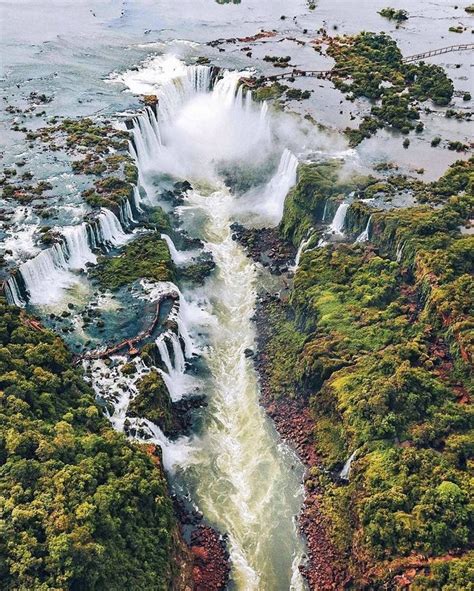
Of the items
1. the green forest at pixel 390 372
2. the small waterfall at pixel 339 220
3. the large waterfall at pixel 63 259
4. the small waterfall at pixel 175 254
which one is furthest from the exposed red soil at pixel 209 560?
the small waterfall at pixel 339 220

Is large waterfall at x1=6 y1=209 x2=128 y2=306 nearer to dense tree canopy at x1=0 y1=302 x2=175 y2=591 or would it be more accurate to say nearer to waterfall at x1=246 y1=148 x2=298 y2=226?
dense tree canopy at x1=0 y1=302 x2=175 y2=591

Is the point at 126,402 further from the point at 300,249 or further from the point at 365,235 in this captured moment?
the point at 365,235

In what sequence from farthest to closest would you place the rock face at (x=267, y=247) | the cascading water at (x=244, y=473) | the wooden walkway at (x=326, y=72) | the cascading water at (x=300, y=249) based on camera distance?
the wooden walkway at (x=326, y=72)
the rock face at (x=267, y=247)
the cascading water at (x=300, y=249)
the cascading water at (x=244, y=473)

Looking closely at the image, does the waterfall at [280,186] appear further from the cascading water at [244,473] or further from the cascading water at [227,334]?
the cascading water at [244,473]

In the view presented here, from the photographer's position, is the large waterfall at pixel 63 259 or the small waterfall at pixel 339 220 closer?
the large waterfall at pixel 63 259

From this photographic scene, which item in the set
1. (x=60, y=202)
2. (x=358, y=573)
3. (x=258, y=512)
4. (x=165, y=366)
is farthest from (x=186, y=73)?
(x=358, y=573)

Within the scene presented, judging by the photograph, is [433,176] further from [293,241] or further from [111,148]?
[111,148]
